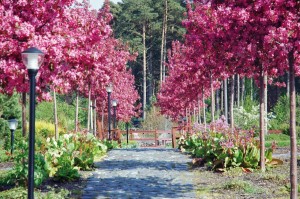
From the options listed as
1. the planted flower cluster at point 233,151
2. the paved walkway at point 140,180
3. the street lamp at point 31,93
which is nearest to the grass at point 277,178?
the planted flower cluster at point 233,151

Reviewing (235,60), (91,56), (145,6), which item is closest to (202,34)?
(235,60)

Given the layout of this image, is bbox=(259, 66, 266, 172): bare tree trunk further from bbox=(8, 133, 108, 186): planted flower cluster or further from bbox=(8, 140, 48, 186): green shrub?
bbox=(8, 140, 48, 186): green shrub

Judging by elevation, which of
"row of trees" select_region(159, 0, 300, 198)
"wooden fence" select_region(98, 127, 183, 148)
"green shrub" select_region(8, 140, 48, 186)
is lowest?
"wooden fence" select_region(98, 127, 183, 148)

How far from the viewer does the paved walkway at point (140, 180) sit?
8.75m

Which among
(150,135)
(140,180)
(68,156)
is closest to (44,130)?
(68,156)

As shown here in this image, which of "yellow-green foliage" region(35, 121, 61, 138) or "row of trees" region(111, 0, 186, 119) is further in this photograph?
"row of trees" region(111, 0, 186, 119)

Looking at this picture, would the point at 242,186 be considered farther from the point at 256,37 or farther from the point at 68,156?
the point at 68,156

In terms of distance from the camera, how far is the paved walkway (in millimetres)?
8750

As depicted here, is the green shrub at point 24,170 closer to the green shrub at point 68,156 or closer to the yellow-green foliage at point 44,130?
the green shrub at point 68,156

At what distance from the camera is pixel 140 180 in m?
10.4

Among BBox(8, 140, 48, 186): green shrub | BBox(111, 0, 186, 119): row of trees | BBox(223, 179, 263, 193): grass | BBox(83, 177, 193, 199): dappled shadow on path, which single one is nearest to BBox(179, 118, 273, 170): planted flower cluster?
BBox(83, 177, 193, 199): dappled shadow on path

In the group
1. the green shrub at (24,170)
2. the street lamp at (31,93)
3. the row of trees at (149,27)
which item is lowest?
the green shrub at (24,170)

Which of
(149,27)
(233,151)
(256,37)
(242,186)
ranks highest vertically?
(149,27)

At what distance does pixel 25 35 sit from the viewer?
337 inches
